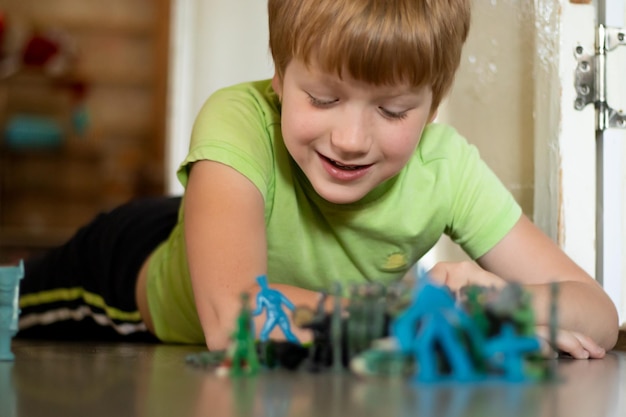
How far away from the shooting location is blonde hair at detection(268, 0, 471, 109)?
861 mm

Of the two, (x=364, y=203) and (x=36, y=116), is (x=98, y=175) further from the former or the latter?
(x=364, y=203)

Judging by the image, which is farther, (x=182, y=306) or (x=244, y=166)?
(x=182, y=306)

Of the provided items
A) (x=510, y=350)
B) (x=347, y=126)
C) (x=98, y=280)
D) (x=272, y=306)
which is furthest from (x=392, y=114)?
(x=98, y=280)

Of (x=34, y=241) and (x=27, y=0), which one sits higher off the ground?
(x=27, y=0)

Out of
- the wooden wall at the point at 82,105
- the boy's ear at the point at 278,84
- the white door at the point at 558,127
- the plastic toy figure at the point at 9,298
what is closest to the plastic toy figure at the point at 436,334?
the plastic toy figure at the point at 9,298

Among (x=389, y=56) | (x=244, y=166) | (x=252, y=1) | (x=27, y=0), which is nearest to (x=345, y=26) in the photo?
(x=389, y=56)

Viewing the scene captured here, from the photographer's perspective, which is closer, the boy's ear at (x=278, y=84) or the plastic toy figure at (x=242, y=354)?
the plastic toy figure at (x=242, y=354)

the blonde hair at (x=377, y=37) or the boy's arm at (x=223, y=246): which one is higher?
the blonde hair at (x=377, y=37)

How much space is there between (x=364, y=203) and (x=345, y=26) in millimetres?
319

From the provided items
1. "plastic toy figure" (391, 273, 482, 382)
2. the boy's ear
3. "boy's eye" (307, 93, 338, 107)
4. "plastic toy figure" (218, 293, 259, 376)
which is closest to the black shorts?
the boy's ear

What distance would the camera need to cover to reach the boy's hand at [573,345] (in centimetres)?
96

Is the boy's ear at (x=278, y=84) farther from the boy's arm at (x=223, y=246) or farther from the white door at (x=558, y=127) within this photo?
the white door at (x=558, y=127)

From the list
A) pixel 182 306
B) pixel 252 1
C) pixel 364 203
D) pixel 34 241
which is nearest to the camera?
pixel 364 203

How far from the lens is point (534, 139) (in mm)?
1389
